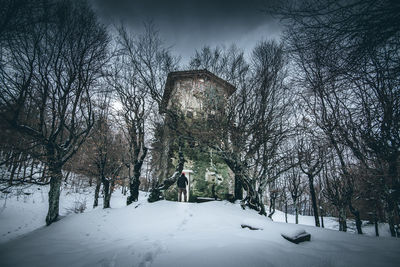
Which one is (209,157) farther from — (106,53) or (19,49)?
(19,49)

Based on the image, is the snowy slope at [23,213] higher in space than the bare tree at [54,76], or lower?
lower

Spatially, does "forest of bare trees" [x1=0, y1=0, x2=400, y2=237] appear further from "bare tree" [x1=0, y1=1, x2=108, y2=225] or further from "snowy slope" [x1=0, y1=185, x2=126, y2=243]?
"snowy slope" [x1=0, y1=185, x2=126, y2=243]

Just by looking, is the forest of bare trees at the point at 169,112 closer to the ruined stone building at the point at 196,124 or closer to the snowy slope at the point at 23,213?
the ruined stone building at the point at 196,124

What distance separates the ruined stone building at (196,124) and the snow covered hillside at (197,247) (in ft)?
12.3

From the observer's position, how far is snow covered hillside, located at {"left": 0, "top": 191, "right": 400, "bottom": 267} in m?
2.66

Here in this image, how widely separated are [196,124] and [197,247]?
5831mm

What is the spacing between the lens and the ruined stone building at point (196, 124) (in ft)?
26.2

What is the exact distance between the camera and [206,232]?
4.14 meters

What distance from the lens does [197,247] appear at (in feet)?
10.3

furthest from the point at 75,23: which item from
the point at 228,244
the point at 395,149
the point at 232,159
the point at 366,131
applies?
the point at 395,149

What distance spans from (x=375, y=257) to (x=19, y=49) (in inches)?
456

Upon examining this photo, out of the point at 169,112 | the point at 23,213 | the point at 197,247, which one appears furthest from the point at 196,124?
the point at 23,213

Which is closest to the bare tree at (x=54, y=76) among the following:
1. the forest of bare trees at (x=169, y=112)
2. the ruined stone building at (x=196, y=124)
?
the forest of bare trees at (x=169, y=112)

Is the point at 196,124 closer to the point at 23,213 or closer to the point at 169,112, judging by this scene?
the point at 169,112
